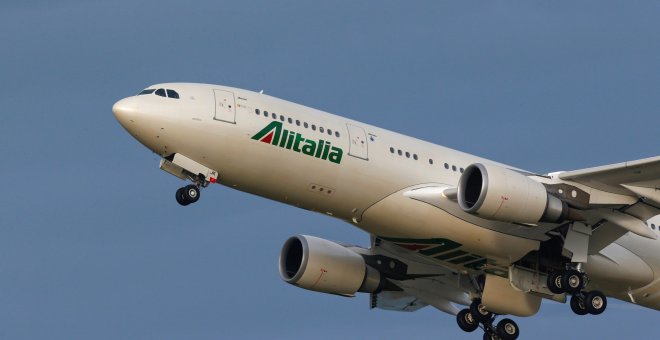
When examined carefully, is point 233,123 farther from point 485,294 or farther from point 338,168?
point 485,294

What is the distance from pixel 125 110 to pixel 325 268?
9440 millimetres

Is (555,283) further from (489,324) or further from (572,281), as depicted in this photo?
(489,324)

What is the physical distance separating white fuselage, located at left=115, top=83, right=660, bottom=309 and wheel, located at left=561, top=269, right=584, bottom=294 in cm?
142

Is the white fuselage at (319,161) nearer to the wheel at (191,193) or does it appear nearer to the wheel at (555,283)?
the wheel at (191,193)

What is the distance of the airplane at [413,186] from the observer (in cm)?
5134

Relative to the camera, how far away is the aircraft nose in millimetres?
51250

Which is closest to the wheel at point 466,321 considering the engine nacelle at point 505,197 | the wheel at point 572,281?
the wheel at point 572,281

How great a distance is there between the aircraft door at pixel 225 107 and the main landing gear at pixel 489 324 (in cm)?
1091

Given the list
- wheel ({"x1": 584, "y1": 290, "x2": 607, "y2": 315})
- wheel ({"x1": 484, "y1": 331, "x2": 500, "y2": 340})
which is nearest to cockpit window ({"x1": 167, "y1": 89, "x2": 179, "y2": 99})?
wheel ({"x1": 484, "y1": 331, "x2": 500, "y2": 340})

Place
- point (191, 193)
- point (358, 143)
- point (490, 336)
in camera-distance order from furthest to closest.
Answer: point (490, 336) → point (358, 143) → point (191, 193)

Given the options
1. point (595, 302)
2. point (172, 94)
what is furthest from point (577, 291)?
A: point (172, 94)

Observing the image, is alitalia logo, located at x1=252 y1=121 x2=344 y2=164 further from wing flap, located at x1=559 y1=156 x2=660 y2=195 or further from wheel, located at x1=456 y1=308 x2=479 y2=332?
wheel, located at x1=456 y1=308 x2=479 y2=332

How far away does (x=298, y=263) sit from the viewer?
2272 inches

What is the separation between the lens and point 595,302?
54.2 metres
